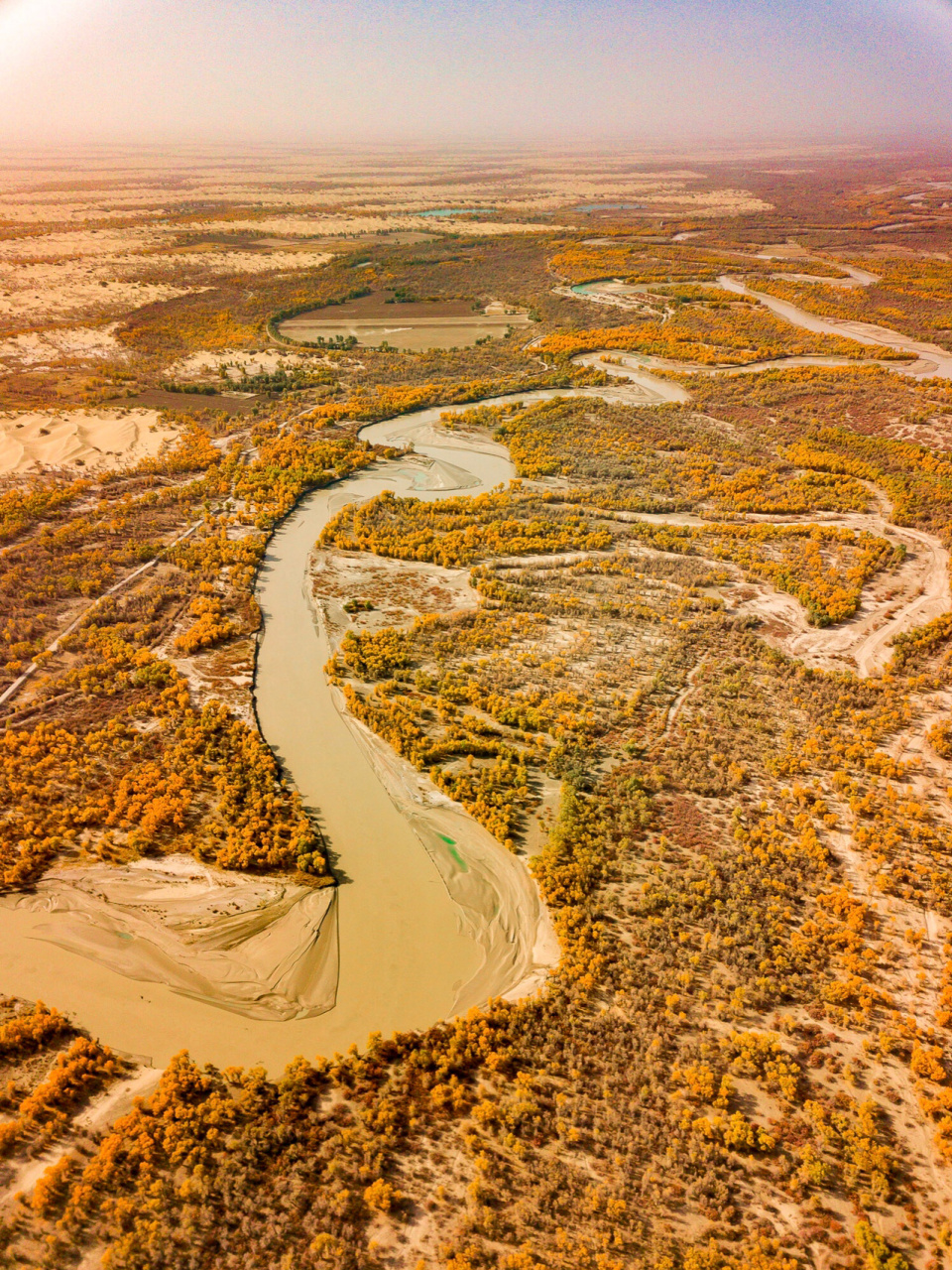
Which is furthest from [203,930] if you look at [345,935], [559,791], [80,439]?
[80,439]

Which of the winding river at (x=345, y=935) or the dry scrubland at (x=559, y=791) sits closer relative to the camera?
the dry scrubland at (x=559, y=791)

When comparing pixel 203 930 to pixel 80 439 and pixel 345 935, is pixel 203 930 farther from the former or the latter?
pixel 80 439

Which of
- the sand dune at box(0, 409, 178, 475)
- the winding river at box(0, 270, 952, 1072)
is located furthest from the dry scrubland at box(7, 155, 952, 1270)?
the sand dune at box(0, 409, 178, 475)

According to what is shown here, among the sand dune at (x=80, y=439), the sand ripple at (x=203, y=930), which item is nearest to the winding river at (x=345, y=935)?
the sand ripple at (x=203, y=930)

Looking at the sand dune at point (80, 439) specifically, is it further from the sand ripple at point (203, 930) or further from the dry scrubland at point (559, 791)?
the sand ripple at point (203, 930)

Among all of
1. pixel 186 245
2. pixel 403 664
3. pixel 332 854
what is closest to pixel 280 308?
pixel 186 245

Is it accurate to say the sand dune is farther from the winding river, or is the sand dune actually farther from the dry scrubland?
the winding river
